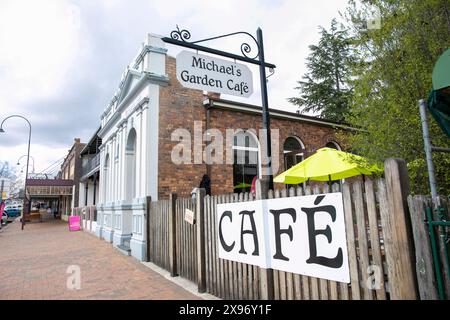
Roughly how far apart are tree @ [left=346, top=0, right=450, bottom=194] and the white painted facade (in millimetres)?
5919

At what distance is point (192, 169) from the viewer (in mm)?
9195

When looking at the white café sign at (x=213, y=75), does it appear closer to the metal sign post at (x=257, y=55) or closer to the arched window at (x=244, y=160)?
the metal sign post at (x=257, y=55)

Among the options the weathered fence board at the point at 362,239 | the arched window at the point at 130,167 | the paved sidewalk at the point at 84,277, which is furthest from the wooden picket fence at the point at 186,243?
the arched window at the point at 130,167

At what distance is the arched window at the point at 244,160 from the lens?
1054cm

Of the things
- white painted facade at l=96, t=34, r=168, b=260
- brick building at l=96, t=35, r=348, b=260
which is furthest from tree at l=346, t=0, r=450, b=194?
white painted facade at l=96, t=34, r=168, b=260

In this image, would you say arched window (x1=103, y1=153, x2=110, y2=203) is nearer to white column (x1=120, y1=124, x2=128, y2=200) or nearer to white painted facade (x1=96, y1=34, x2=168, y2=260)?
white painted facade (x1=96, y1=34, x2=168, y2=260)

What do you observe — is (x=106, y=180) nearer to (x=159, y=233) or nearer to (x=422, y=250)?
(x=159, y=233)

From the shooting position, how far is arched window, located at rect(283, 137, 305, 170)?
11.7 metres

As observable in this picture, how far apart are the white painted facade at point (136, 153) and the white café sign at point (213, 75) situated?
15.0ft

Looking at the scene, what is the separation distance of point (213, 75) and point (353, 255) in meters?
3.18

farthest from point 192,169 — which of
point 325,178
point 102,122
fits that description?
point 102,122

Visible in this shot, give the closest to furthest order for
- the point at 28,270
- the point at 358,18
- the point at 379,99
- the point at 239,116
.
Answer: the point at 379,99 < the point at 358,18 < the point at 28,270 < the point at 239,116
